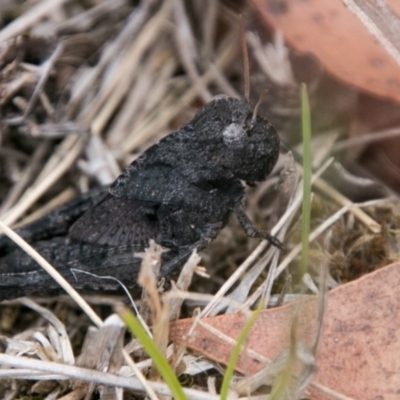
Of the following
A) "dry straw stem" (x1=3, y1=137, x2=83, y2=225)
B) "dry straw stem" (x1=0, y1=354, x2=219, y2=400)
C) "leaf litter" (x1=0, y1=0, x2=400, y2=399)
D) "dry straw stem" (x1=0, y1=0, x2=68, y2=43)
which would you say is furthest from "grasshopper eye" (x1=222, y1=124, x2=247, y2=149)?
"dry straw stem" (x1=0, y1=0, x2=68, y2=43)

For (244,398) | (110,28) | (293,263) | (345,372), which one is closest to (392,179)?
(293,263)

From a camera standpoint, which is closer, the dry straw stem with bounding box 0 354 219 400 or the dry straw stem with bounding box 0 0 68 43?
the dry straw stem with bounding box 0 354 219 400

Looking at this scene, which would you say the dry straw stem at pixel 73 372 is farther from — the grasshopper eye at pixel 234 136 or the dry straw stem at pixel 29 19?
the dry straw stem at pixel 29 19

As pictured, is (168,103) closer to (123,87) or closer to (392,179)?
(123,87)

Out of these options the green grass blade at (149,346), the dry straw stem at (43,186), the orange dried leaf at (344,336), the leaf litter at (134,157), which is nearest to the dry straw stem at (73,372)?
the leaf litter at (134,157)

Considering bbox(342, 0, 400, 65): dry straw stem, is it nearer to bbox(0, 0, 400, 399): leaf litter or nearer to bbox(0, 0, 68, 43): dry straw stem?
bbox(0, 0, 400, 399): leaf litter

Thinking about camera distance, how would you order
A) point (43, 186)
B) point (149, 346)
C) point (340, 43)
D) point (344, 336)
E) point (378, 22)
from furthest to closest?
point (43, 186), point (340, 43), point (378, 22), point (344, 336), point (149, 346)

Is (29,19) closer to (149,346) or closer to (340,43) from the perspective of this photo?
(340,43)

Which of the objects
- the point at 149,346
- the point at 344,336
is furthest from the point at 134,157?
the point at 149,346
